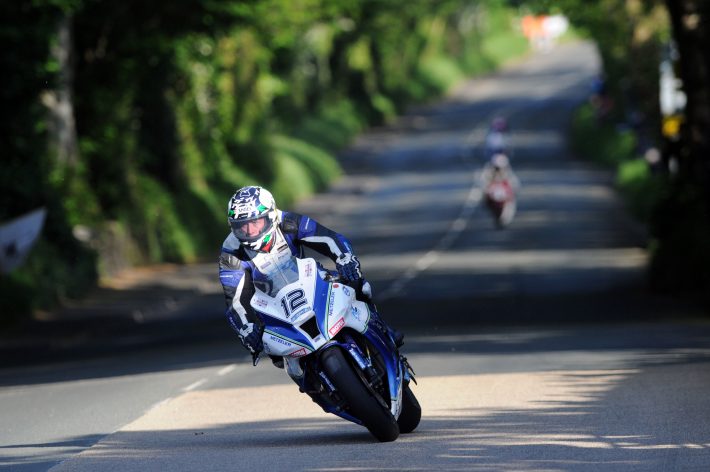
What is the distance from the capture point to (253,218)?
11.2m

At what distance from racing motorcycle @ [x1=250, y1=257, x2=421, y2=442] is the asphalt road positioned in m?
0.30

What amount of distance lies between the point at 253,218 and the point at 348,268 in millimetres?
750

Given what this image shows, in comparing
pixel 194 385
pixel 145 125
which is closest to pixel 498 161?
pixel 145 125

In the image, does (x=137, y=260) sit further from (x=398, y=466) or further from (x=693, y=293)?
(x=398, y=466)

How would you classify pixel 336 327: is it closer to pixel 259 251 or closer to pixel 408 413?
pixel 259 251

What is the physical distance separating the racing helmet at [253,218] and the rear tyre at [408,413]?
1409 millimetres

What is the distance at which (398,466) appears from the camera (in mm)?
10180

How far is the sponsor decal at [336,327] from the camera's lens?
1115 cm

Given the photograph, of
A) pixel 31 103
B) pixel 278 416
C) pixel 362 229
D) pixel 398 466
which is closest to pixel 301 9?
pixel 362 229

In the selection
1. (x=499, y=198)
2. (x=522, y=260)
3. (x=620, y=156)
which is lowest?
(x=620, y=156)

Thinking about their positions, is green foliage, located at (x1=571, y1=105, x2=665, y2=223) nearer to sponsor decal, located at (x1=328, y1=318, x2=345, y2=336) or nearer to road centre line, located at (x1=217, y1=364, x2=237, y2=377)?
road centre line, located at (x1=217, y1=364, x2=237, y2=377)

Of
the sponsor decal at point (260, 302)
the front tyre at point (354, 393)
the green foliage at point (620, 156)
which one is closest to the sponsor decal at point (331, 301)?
the front tyre at point (354, 393)

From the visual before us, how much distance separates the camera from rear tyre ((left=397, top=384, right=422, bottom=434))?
38.5 ft

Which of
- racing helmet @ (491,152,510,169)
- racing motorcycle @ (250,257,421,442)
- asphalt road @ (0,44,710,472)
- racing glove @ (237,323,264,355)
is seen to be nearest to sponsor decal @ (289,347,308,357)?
racing motorcycle @ (250,257,421,442)
